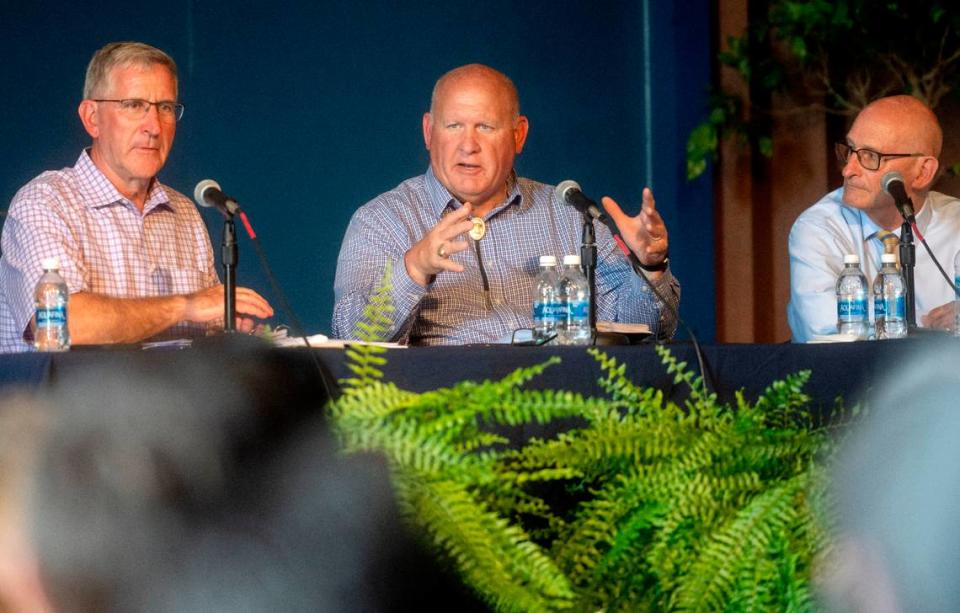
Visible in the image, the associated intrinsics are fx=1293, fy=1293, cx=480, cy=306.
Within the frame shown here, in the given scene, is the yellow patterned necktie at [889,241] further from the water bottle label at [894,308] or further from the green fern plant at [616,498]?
the green fern plant at [616,498]

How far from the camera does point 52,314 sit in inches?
94.3

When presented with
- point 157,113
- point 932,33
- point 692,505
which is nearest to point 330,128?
point 157,113

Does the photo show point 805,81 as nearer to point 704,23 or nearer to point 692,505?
point 704,23

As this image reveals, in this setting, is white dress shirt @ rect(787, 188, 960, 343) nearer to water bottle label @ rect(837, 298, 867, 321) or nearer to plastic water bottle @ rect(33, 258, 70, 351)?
water bottle label @ rect(837, 298, 867, 321)

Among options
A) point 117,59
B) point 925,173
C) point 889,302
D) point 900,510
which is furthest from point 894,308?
point 117,59

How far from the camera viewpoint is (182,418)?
159 cm

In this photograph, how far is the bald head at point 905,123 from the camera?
3480mm

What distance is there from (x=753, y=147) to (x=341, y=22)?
1.62 meters

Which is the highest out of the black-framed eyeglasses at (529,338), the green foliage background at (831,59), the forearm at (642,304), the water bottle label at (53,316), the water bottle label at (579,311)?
the green foliage background at (831,59)

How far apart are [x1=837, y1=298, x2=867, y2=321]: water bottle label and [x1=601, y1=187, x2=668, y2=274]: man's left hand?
43cm

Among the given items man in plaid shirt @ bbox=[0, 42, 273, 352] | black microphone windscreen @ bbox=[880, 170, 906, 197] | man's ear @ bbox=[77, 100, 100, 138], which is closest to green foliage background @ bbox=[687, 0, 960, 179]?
black microphone windscreen @ bbox=[880, 170, 906, 197]

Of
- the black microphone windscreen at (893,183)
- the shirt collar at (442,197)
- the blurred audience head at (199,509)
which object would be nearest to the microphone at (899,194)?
the black microphone windscreen at (893,183)

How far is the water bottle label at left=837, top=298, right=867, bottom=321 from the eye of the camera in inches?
113

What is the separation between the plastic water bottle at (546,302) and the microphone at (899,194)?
766 millimetres
